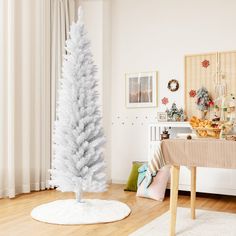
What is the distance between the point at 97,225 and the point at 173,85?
97.4 inches

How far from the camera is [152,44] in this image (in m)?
5.21

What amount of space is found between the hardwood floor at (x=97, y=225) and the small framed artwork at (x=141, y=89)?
1.20 m

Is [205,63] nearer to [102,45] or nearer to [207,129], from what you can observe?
[102,45]

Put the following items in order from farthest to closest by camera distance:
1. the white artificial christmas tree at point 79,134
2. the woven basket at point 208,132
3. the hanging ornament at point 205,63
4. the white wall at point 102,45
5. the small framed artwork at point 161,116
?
the white wall at point 102,45 < the small framed artwork at point 161,116 < the hanging ornament at point 205,63 < the white artificial christmas tree at point 79,134 < the woven basket at point 208,132

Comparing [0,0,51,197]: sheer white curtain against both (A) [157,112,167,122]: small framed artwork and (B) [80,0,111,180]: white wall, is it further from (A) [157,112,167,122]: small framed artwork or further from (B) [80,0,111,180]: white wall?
(A) [157,112,167,122]: small framed artwork

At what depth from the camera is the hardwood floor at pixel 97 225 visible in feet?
9.82

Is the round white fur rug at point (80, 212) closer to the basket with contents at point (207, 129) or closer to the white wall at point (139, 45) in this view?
the basket with contents at point (207, 129)

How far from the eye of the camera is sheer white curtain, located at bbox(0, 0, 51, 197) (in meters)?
4.34

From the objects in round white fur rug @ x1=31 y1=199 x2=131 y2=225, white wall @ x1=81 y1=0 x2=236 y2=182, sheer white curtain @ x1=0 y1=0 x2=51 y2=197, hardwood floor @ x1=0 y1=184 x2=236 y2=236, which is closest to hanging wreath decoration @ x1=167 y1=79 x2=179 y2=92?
white wall @ x1=81 y1=0 x2=236 y2=182

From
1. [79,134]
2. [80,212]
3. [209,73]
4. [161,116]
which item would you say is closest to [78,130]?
[79,134]

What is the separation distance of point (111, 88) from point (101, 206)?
2183mm

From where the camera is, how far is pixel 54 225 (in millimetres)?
3170

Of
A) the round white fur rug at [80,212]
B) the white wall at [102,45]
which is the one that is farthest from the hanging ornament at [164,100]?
the round white fur rug at [80,212]

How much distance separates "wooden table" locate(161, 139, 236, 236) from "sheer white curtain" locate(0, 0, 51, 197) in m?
2.19
